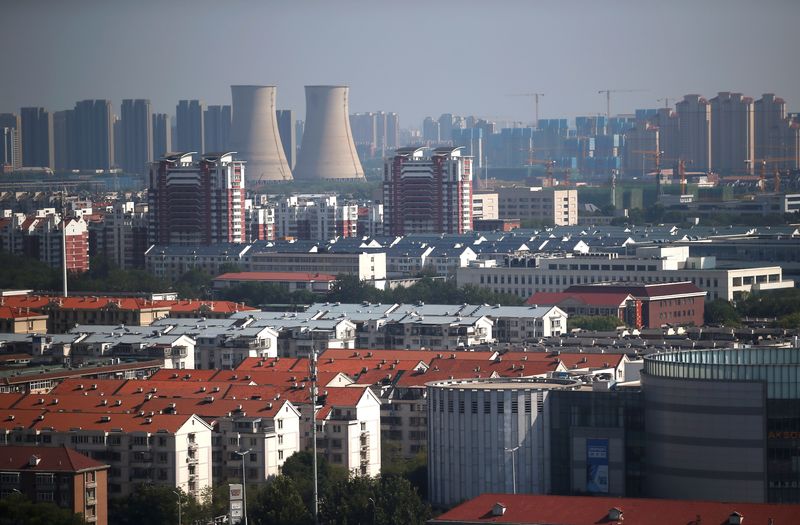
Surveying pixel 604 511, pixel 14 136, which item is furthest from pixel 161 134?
pixel 604 511

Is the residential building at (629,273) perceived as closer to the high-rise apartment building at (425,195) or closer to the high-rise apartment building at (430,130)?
the high-rise apartment building at (425,195)

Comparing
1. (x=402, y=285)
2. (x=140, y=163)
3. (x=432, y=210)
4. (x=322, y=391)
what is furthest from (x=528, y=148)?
(x=322, y=391)

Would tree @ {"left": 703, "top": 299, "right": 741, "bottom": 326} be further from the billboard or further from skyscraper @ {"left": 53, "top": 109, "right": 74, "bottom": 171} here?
skyscraper @ {"left": 53, "top": 109, "right": 74, "bottom": 171}

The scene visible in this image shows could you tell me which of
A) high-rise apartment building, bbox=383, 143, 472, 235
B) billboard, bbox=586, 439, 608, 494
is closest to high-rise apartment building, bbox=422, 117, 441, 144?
high-rise apartment building, bbox=383, 143, 472, 235

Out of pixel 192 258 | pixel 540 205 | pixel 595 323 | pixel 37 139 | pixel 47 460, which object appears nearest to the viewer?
pixel 47 460

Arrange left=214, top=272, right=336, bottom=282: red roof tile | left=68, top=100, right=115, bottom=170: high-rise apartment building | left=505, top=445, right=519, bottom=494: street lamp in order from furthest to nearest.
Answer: left=68, top=100, right=115, bottom=170: high-rise apartment building < left=214, top=272, right=336, bottom=282: red roof tile < left=505, top=445, right=519, bottom=494: street lamp

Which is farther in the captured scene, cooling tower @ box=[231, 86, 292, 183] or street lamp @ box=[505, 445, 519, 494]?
cooling tower @ box=[231, 86, 292, 183]

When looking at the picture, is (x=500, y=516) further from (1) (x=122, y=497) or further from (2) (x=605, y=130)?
(2) (x=605, y=130)

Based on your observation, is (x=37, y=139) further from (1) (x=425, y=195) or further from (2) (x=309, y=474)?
(2) (x=309, y=474)
